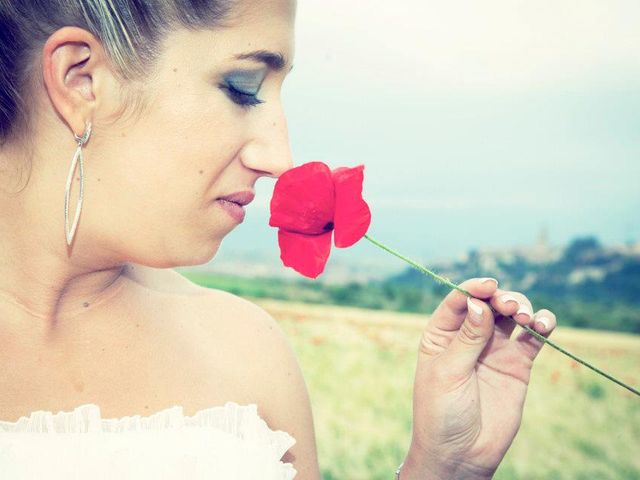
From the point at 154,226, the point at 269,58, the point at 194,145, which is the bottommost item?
the point at 154,226

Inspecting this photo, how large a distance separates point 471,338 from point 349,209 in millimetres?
402

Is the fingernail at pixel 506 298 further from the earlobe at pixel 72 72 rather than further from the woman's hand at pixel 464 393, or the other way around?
the earlobe at pixel 72 72

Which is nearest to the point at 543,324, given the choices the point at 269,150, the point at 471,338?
the point at 471,338

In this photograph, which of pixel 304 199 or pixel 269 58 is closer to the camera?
pixel 304 199

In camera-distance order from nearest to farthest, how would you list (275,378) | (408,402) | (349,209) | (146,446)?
(349,209) → (146,446) → (275,378) → (408,402)

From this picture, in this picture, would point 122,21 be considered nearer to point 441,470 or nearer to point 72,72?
point 72,72

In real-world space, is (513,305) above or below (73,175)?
below

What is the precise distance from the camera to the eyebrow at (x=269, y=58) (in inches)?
49.3

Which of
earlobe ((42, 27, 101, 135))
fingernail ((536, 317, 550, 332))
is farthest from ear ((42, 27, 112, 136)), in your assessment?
fingernail ((536, 317, 550, 332))

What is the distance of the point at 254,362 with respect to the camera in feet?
5.08

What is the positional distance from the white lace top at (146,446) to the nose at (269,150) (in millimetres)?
468

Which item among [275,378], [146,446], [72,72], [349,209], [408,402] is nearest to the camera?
[349,209]

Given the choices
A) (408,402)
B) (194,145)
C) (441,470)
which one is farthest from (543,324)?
(408,402)

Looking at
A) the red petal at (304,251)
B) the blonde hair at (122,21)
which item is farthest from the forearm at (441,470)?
the blonde hair at (122,21)
